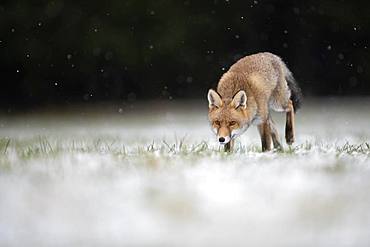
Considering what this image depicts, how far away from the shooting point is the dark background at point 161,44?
64.4 feet

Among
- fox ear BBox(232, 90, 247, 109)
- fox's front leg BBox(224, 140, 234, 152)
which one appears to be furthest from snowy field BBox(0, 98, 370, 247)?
fox's front leg BBox(224, 140, 234, 152)

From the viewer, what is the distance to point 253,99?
816 cm

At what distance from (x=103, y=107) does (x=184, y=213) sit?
1484 centimetres

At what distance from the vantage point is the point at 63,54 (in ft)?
64.8

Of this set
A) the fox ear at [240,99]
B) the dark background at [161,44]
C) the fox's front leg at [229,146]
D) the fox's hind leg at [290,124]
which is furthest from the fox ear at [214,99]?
the dark background at [161,44]

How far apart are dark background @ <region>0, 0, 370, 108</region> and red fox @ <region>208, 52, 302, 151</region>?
1098 centimetres

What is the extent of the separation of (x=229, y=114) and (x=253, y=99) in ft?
1.56

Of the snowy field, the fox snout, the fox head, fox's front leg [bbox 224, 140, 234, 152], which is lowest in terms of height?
the snowy field

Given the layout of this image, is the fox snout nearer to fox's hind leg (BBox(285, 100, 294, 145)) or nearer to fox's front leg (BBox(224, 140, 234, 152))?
fox's front leg (BBox(224, 140, 234, 152))

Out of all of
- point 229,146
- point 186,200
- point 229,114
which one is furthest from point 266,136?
point 186,200

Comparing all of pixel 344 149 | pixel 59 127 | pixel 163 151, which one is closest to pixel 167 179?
pixel 163 151

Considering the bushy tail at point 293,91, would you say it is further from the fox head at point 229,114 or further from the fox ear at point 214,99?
the fox ear at point 214,99

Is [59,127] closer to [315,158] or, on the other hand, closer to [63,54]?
[63,54]

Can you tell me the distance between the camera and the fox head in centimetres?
777
